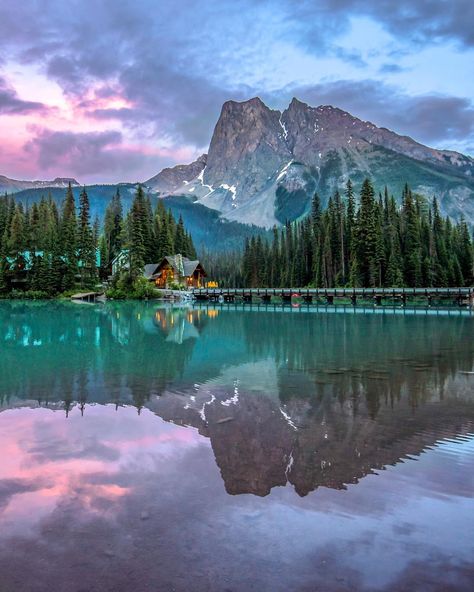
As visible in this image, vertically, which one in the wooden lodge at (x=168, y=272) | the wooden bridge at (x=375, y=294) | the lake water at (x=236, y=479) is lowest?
the lake water at (x=236, y=479)

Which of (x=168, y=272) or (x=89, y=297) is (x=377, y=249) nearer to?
(x=168, y=272)

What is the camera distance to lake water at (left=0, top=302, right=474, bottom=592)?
17.6 feet

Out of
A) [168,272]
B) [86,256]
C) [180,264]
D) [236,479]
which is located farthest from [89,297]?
[236,479]

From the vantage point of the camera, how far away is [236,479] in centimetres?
795

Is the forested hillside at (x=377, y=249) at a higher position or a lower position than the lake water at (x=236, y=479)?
higher

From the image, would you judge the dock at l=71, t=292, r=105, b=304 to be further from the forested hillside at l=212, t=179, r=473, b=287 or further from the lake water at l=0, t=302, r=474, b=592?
the lake water at l=0, t=302, r=474, b=592

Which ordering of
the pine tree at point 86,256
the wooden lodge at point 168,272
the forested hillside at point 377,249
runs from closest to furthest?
Result: the forested hillside at point 377,249
the pine tree at point 86,256
the wooden lodge at point 168,272

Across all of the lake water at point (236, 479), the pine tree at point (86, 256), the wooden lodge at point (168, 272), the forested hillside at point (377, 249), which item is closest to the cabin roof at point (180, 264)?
the wooden lodge at point (168, 272)

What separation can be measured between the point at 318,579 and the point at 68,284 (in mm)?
80646

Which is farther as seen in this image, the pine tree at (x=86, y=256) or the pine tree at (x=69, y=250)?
the pine tree at (x=86, y=256)

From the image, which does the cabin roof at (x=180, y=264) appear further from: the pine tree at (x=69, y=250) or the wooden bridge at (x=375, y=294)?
the pine tree at (x=69, y=250)

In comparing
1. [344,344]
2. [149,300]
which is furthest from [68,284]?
[344,344]

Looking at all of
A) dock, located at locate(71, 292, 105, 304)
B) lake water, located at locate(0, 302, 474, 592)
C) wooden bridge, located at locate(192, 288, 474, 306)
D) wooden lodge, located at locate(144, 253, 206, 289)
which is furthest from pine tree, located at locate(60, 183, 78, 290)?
lake water, located at locate(0, 302, 474, 592)

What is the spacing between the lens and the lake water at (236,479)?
17.6 ft
